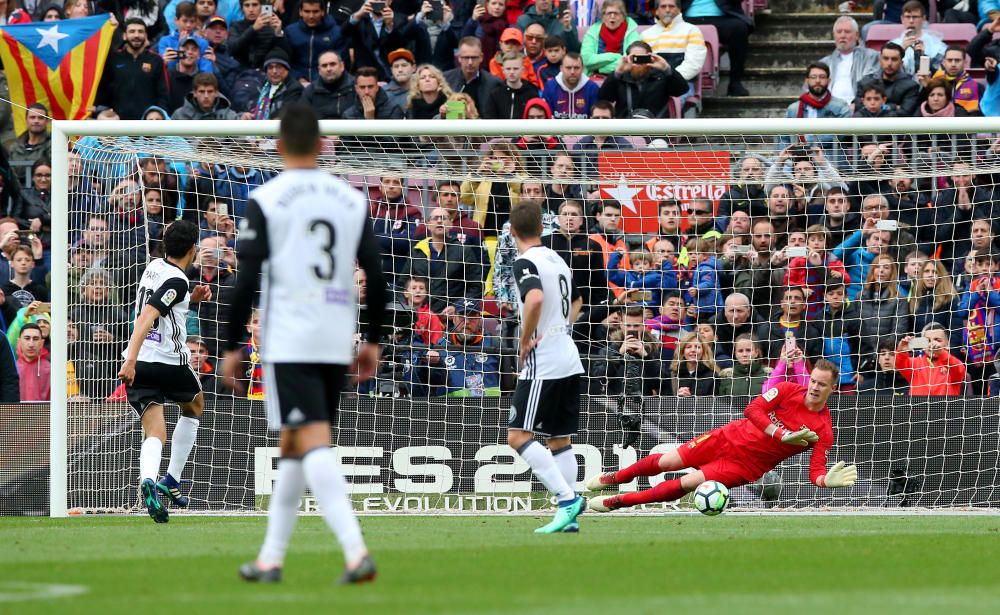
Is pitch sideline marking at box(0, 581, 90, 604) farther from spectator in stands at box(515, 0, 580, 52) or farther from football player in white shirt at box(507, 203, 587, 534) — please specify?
spectator in stands at box(515, 0, 580, 52)

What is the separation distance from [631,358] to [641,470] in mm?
2474

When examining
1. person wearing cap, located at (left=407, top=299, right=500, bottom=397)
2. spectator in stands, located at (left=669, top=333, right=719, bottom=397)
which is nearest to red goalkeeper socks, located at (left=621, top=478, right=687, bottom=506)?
spectator in stands, located at (left=669, top=333, right=719, bottom=397)

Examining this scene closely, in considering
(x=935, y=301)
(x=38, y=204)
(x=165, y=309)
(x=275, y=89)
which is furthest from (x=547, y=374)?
(x=38, y=204)

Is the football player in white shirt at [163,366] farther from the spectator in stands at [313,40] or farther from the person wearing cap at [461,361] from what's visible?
the spectator in stands at [313,40]

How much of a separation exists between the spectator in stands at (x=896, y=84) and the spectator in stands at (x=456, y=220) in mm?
4780

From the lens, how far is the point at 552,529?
32.0 ft

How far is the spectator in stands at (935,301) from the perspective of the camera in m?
13.8

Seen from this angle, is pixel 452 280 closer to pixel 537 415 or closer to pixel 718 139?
pixel 718 139

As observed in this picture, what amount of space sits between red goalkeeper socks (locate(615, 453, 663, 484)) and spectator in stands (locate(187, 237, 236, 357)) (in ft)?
14.8

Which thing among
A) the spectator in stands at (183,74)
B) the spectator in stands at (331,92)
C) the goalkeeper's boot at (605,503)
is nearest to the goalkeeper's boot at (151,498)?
the goalkeeper's boot at (605,503)

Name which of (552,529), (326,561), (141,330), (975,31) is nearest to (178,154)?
(141,330)

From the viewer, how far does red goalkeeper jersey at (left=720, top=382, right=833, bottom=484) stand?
37.5 feet

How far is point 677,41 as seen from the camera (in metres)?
17.5

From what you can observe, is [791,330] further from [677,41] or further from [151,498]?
[151,498]
